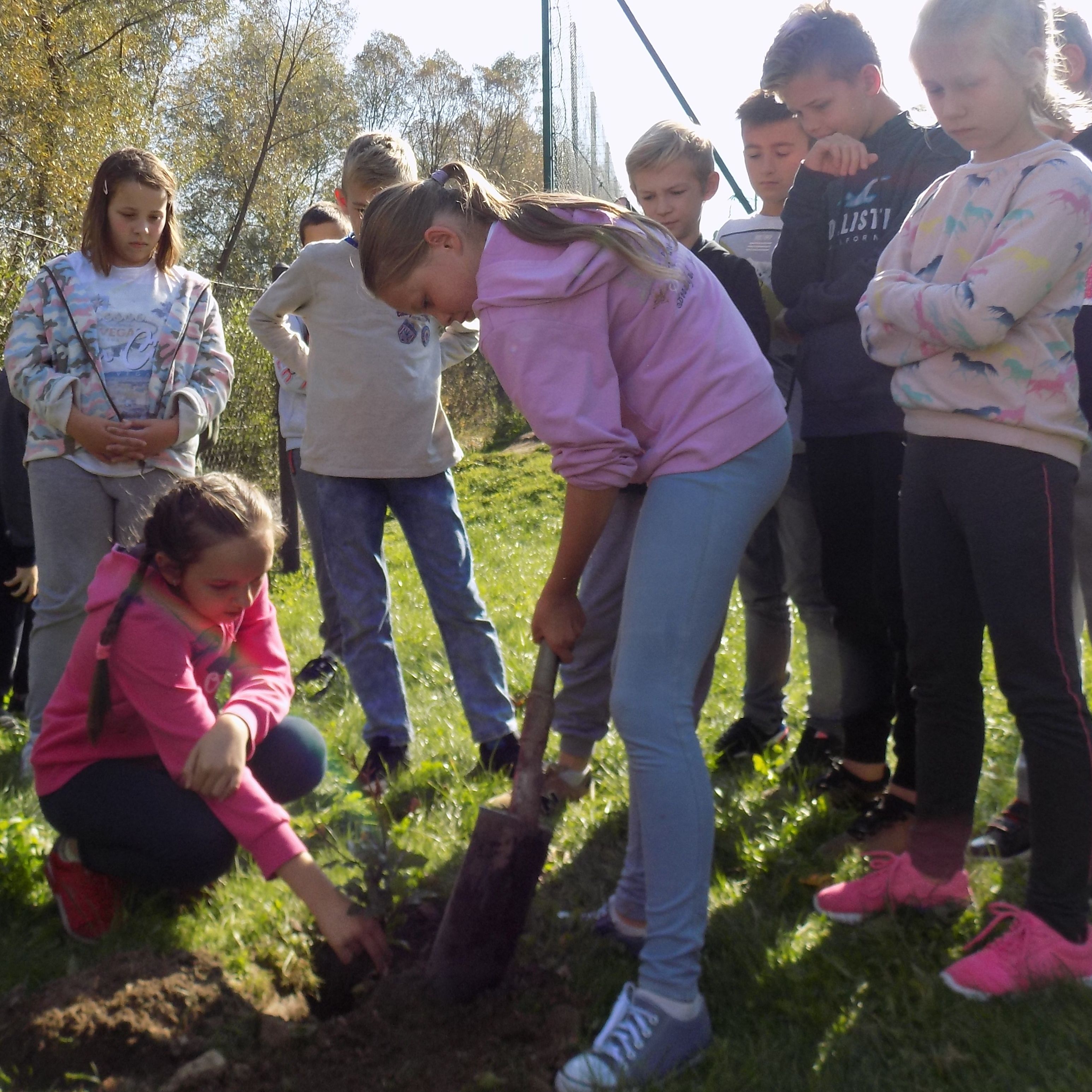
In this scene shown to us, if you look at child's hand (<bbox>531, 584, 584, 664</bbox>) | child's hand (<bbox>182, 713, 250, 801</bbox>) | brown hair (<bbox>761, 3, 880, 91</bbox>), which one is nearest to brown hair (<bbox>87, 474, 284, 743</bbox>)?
child's hand (<bbox>182, 713, 250, 801</bbox>)

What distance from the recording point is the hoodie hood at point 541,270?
6.38 ft

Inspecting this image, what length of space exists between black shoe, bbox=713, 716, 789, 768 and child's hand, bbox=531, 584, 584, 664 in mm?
1297

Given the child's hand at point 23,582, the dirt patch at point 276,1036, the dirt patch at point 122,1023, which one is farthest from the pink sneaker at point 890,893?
the child's hand at point 23,582

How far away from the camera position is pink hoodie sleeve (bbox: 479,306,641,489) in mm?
1941

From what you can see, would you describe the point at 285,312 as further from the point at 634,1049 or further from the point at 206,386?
the point at 634,1049

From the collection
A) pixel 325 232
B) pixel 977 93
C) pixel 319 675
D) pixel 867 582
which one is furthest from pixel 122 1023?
pixel 325 232

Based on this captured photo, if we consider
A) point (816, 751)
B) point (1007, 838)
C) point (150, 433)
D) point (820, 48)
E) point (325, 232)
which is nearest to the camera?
point (1007, 838)

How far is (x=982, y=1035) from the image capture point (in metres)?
1.97

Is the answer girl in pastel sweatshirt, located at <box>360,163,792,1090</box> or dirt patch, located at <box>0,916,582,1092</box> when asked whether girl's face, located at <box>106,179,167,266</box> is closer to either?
girl in pastel sweatshirt, located at <box>360,163,792,1090</box>

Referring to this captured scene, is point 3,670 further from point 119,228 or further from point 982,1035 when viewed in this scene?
point 982,1035

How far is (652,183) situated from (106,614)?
6.15 feet

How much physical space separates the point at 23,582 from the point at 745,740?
266 centimetres

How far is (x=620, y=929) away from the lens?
2379 mm

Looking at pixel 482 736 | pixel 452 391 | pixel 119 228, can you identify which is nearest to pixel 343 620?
pixel 482 736
